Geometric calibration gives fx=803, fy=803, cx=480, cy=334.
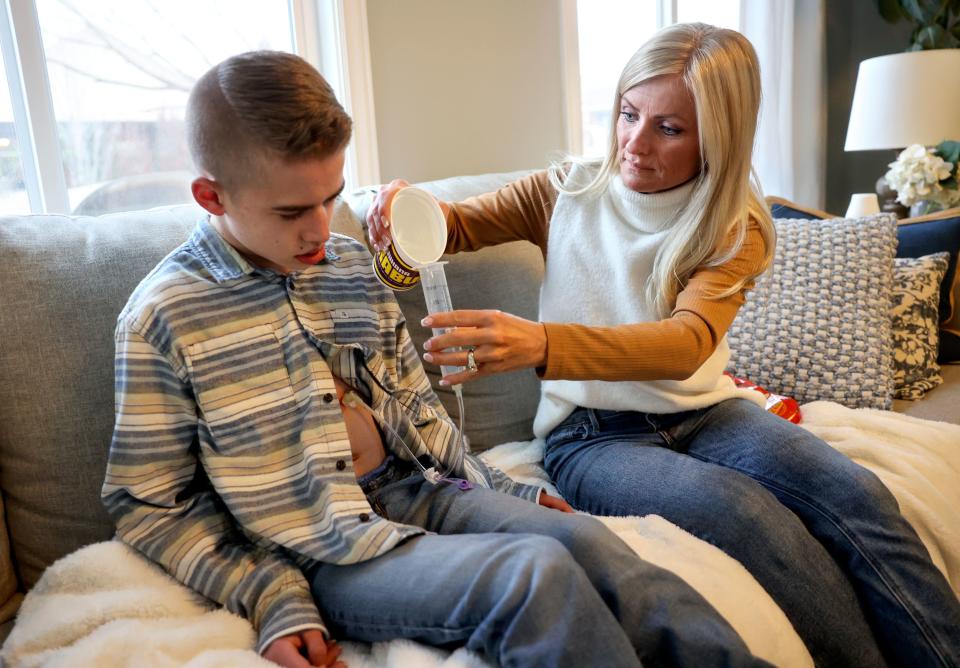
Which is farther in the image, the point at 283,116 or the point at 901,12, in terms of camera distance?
the point at 901,12

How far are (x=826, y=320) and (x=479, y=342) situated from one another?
1.04 meters

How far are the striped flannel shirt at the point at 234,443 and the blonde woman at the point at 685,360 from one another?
0.69ft

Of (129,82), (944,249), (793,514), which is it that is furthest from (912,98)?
(129,82)

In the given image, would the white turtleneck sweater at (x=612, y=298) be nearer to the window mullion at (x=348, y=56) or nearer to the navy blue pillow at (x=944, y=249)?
the window mullion at (x=348, y=56)

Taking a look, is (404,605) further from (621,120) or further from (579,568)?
(621,120)

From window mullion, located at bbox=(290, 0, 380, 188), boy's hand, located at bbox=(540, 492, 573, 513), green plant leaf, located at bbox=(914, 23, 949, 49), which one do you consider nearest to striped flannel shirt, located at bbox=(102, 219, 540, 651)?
boy's hand, located at bbox=(540, 492, 573, 513)

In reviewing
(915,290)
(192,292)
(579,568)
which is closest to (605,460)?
(579,568)

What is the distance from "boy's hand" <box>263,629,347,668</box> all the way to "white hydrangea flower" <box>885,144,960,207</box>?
219 cm

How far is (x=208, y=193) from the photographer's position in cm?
105

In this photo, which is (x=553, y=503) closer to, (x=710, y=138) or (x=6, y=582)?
(x=710, y=138)

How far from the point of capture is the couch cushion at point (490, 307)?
1.57 metres

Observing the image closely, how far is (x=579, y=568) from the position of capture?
0.95 metres

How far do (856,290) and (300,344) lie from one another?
4.14ft

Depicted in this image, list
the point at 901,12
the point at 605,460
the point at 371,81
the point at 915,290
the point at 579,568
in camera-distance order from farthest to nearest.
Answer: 1. the point at 901,12
2. the point at 371,81
3. the point at 915,290
4. the point at 605,460
5. the point at 579,568
